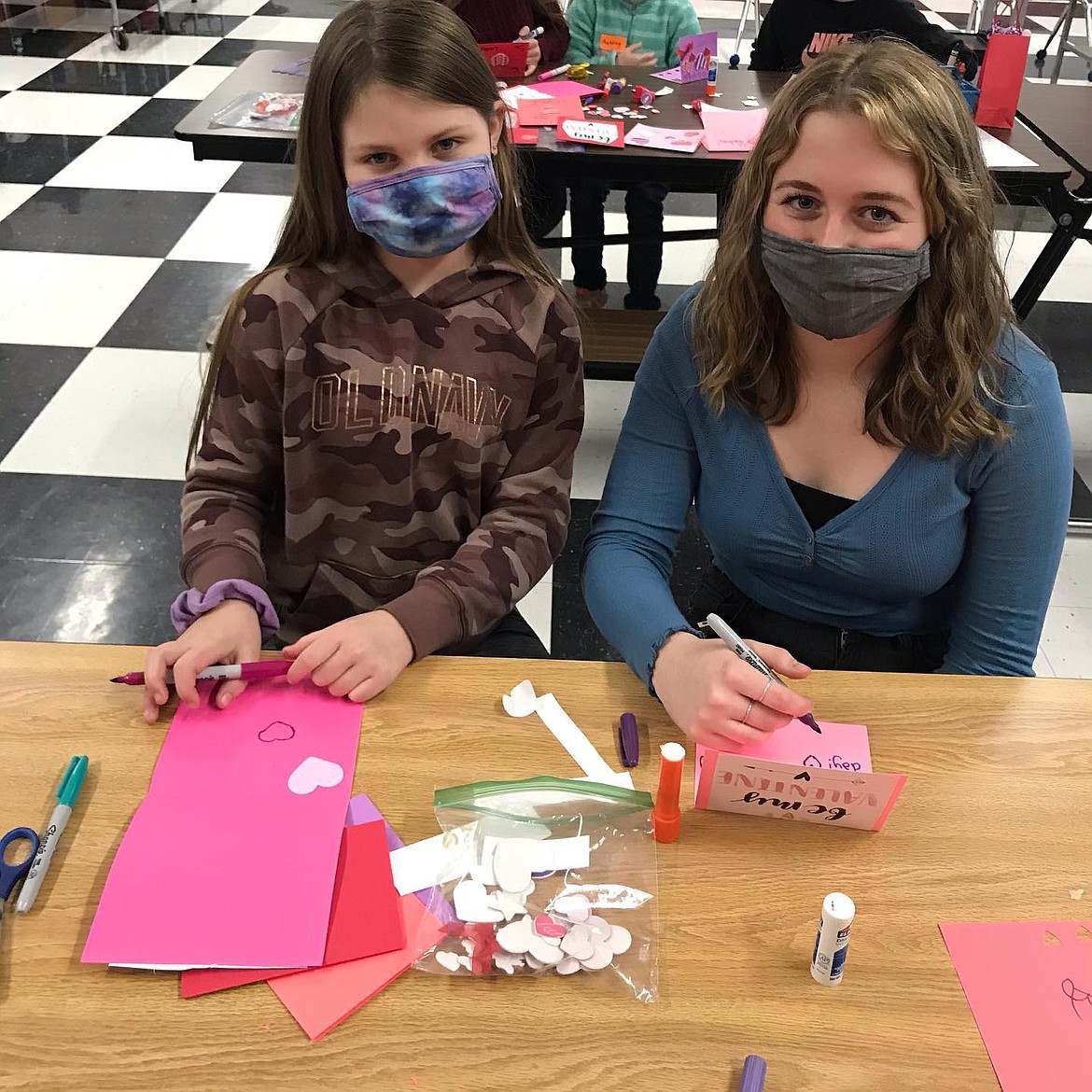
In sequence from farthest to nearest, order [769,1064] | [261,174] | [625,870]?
[261,174] → [625,870] → [769,1064]

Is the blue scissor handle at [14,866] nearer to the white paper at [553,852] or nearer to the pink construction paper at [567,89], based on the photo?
the white paper at [553,852]

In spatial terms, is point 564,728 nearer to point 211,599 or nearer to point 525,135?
point 211,599

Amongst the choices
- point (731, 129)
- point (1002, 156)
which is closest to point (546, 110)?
point (731, 129)

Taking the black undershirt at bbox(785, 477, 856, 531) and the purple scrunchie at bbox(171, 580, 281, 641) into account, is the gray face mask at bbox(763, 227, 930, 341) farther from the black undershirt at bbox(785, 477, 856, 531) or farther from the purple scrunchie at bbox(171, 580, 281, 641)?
the purple scrunchie at bbox(171, 580, 281, 641)

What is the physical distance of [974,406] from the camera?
40.0 inches

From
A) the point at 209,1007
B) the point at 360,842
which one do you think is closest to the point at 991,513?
the point at 360,842

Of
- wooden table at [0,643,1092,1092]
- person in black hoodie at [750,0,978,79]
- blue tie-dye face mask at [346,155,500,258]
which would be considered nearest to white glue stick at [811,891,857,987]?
wooden table at [0,643,1092,1092]

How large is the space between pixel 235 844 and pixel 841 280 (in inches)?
29.0

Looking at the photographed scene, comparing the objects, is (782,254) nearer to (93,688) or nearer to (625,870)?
(625,870)

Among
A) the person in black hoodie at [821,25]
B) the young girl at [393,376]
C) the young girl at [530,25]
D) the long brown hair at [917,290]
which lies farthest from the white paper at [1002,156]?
the young girl at [393,376]

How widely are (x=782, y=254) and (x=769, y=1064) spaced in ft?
2.36

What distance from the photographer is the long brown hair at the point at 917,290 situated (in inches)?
37.1

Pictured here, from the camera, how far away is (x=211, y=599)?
0.97m

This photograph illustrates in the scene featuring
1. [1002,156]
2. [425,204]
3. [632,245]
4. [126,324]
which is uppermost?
[425,204]
